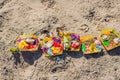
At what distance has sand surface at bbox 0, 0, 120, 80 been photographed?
242 centimetres

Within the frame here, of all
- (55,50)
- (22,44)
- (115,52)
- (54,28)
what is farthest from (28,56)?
(115,52)

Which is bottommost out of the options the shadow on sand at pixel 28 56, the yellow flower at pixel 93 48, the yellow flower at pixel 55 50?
the shadow on sand at pixel 28 56

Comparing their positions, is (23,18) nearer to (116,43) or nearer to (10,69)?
(10,69)

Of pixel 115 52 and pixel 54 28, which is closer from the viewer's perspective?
pixel 115 52

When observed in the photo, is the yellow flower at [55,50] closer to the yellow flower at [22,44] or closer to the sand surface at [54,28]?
the sand surface at [54,28]

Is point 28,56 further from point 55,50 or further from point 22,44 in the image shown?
point 55,50

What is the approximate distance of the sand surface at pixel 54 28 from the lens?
242cm

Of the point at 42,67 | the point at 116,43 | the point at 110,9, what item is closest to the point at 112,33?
the point at 116,43

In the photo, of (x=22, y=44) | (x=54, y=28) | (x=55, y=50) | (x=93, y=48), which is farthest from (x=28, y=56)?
(x=93, y=48)

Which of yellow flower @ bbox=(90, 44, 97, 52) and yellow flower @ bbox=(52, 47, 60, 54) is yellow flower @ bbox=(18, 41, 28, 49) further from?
yellow flower @ bbox=(90, 44, 97, 52)

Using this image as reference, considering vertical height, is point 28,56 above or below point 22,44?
below

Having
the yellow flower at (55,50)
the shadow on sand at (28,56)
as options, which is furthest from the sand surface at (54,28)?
the yellow flower at (55,50)

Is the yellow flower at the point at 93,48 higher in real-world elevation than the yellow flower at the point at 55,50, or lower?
higher

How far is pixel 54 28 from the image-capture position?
260cm
